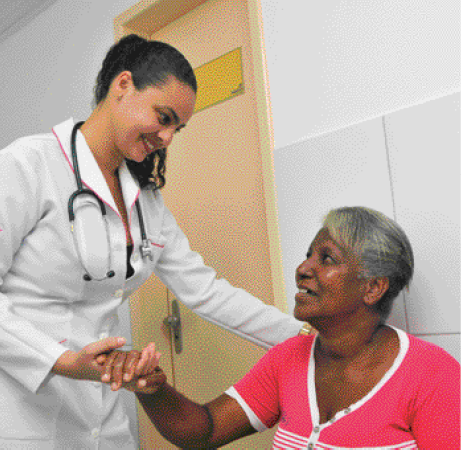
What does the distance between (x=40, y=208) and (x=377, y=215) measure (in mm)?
786

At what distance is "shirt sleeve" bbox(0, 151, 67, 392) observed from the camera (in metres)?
1.08

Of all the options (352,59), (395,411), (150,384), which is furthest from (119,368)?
(352,59)

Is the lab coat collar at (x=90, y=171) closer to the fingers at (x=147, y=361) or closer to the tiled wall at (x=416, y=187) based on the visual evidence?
the fingers at (x=147, y=361)

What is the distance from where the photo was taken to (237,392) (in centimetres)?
123

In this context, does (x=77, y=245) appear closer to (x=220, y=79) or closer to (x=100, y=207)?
(x=100, y=207)

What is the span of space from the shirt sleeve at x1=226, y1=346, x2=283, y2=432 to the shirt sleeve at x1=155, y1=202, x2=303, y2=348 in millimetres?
205

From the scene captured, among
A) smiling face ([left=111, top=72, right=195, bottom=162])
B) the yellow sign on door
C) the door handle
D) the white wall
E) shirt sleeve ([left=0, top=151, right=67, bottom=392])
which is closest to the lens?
shirt sleeve ([left=0, top=151, right=67, bottom=392])

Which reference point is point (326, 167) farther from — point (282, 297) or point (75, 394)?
point (75, 394)

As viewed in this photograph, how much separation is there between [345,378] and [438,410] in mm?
206

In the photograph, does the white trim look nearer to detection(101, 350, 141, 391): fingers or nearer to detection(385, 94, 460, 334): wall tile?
detection(101, 350, 141, 391): fingers

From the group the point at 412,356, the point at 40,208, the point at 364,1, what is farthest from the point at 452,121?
the point at 40,208

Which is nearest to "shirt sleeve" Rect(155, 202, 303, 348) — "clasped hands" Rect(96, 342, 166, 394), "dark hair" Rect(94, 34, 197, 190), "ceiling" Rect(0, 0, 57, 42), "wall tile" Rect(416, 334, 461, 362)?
"dark hair" Rect(94, 34, 197, 190)

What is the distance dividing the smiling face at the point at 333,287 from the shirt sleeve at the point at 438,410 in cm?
21

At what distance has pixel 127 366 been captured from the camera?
3.09ft
